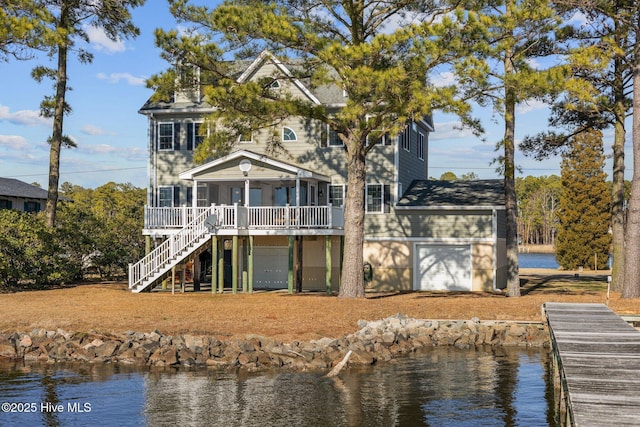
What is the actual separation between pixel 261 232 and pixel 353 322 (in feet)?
29.0

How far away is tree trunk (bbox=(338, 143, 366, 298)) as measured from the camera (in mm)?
26391

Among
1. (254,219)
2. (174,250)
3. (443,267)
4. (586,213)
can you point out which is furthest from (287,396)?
(586,213)

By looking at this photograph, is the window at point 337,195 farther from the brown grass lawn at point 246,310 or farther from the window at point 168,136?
the window at point 168,136

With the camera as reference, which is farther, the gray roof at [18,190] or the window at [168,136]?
the gray roof at [18,190]

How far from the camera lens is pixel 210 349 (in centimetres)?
1816

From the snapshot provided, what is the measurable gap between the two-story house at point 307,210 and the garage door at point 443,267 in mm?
41

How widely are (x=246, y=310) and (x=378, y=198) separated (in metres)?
10.9

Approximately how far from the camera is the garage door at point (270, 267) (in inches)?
1323

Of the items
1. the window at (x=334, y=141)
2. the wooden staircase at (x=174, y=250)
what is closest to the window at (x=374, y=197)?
the window at (x=334, y=141)

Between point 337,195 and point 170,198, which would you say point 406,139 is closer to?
point 337,195

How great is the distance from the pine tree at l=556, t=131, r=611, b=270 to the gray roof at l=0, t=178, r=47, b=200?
114 feet

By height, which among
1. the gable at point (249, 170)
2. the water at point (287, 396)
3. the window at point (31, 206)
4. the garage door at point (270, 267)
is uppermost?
the gable at point (249, 170)

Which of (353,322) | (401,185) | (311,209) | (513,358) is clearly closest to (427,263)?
(401,185)

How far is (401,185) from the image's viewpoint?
33.1m
